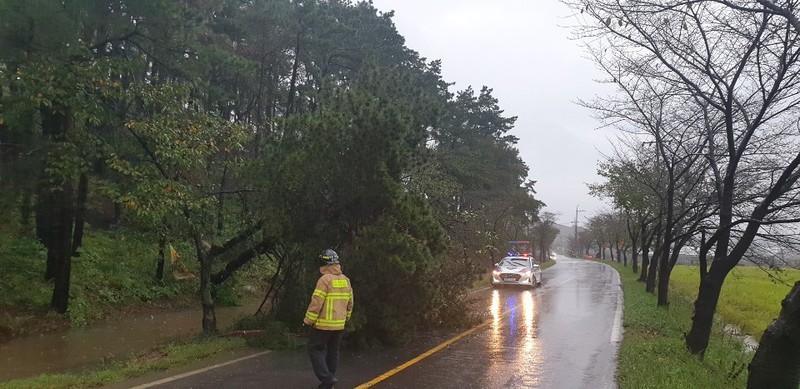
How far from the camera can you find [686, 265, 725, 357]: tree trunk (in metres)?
10.0

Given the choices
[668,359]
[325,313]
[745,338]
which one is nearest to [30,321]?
[325,313]

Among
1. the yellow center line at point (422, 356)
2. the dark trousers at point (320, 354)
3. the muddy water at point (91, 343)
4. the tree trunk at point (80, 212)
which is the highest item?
the tree trunk at point (80, 212)

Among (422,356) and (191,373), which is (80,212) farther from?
(422,356)

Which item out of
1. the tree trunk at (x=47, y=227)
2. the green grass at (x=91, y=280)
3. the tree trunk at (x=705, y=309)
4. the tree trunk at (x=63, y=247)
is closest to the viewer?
the tree trunk at (x=705, y=309)

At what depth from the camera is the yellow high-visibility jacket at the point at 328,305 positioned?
6523mm

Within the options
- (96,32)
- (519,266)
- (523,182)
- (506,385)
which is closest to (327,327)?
(506,385)

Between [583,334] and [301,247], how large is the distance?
642 centimetres

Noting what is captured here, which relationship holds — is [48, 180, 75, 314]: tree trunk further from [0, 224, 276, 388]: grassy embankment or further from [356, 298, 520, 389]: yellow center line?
[356, 298, 520, 389]: yellow center line

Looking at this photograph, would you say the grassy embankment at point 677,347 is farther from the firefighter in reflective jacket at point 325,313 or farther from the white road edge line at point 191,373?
the white road edge line at point 191,373

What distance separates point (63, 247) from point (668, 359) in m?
13.6

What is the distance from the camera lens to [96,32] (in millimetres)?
14156

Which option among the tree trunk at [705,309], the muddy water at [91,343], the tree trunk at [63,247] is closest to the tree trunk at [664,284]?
the tree trunk at [705,309]

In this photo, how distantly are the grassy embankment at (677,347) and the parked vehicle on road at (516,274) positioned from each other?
13.3 ft

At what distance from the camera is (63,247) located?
14.0 m
